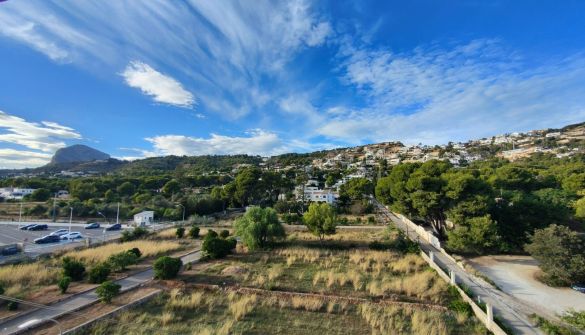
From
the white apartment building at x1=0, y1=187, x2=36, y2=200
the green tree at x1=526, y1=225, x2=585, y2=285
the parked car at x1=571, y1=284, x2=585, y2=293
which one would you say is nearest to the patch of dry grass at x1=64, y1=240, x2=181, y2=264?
the green tree at x1=526, y1=225, x2=585, y2=285

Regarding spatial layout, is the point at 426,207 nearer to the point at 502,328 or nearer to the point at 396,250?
the point at 396,250

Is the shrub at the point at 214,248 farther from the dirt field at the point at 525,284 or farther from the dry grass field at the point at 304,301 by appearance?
the dirt field at the point at 525,284

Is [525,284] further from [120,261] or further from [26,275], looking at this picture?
[26,275]

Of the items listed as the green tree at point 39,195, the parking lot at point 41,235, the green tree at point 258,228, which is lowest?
the parking lot at point 41,235

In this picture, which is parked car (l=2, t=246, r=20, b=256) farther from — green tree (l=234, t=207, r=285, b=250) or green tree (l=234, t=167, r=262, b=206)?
green tree (l=234, t=167, r=262, b=206)

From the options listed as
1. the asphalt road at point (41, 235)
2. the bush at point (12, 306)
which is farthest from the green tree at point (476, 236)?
the asphalt road at point (41, 235)

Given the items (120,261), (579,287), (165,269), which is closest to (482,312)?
(579,287)

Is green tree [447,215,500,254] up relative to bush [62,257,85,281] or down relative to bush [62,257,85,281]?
up
